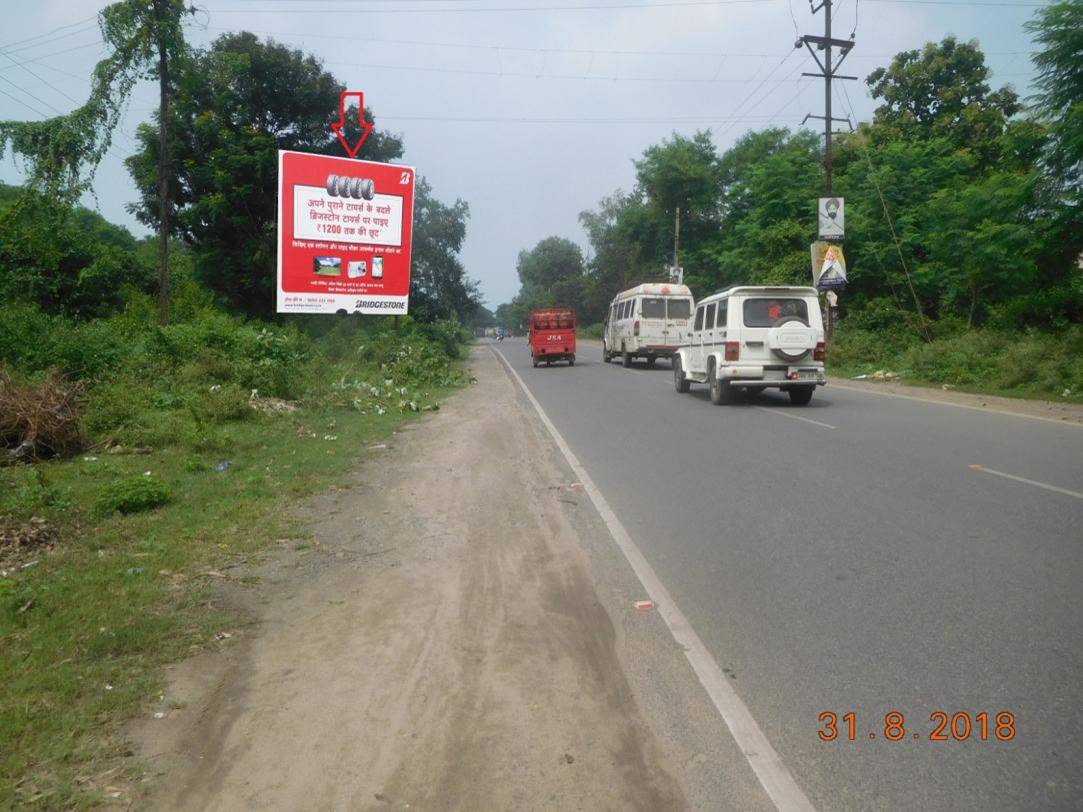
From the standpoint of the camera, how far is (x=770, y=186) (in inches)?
1533

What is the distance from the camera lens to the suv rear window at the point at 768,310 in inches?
656

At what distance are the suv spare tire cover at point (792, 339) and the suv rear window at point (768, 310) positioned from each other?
15.3 inches

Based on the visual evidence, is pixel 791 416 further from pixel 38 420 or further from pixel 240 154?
pixel 240 154

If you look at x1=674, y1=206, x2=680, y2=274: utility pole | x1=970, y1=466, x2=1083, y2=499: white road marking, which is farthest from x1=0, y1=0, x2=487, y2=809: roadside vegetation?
x1=674, y1=206, x2=680, y2=274: utility pole

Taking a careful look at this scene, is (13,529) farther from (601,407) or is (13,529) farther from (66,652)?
(601,407)

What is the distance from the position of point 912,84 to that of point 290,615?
148ft

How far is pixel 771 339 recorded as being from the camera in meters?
16.3

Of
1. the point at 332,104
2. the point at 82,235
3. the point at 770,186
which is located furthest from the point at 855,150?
the point at 82,235

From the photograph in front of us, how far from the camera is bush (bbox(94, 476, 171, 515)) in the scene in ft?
26.2

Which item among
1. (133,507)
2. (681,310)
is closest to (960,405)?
(681,310)

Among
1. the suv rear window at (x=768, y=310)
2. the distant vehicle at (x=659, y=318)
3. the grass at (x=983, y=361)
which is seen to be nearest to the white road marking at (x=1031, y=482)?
the suv rear window at (x=768, y=310)

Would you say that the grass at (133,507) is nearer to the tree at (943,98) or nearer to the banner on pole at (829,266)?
the banner on pole at (829,266)

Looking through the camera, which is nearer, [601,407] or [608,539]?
[608,539]
